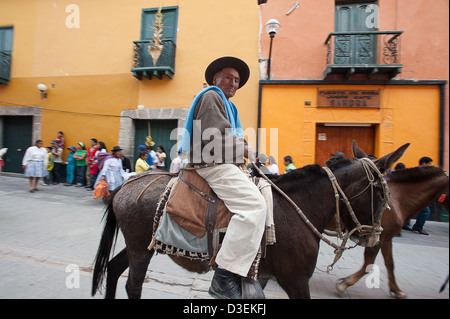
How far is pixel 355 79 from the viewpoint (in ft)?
25.4

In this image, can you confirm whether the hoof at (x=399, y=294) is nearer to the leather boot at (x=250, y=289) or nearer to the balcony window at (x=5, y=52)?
the leather boot at (x=250, y=289)

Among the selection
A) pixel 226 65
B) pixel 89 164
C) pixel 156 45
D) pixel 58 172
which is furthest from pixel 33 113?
pixel 226 65

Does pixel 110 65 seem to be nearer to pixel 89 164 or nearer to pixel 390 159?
pixel 89 164

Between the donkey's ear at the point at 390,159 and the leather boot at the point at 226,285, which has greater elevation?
the donkey's ear at the point at 390,159

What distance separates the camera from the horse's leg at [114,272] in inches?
93.9

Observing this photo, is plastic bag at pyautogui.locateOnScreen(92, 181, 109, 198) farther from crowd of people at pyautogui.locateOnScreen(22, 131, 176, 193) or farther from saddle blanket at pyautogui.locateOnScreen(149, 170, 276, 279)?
saddle blanket at pyautogui.locateOnScreen(149, 170, 276, 279)

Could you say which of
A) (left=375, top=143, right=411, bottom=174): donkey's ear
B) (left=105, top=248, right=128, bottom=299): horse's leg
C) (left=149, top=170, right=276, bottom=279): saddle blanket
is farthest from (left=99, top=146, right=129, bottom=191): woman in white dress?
(left=375, top=143, right=411, bottom=174): donkey's ear

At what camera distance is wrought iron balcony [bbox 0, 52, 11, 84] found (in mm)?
10328

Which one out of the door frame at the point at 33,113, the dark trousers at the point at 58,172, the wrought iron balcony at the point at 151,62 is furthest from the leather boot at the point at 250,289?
the door frame at the point at 33,113

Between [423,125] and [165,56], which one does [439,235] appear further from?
[165,56]

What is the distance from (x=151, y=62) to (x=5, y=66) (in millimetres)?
6986

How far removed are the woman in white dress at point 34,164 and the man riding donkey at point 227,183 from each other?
27.7 feet
